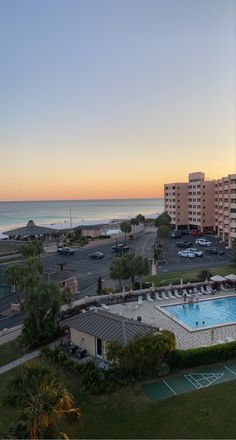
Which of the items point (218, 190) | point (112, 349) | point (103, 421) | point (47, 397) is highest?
point (218, 190)

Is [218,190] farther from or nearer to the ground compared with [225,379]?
farther from the ground

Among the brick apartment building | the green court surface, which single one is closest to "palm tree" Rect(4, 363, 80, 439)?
the green court surface

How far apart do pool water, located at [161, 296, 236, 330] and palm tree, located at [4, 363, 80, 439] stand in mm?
16920

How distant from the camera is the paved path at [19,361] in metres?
22.1

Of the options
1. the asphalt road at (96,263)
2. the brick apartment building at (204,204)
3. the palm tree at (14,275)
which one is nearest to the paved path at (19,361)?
the asphalt road at (96,263)

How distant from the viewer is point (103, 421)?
1641cm

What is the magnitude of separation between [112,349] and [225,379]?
6187 millimetres

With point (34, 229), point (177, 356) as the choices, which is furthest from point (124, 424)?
point (34, 229)

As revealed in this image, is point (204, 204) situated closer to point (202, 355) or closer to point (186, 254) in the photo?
point (186, 254)

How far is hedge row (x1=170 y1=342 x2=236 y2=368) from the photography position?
68.5ft

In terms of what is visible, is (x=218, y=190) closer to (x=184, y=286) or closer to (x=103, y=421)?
(x=184, y=286)

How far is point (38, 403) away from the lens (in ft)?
37.7

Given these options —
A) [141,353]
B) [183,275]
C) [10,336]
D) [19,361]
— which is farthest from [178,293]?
[19,361]

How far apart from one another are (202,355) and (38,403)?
12360 millimetres
